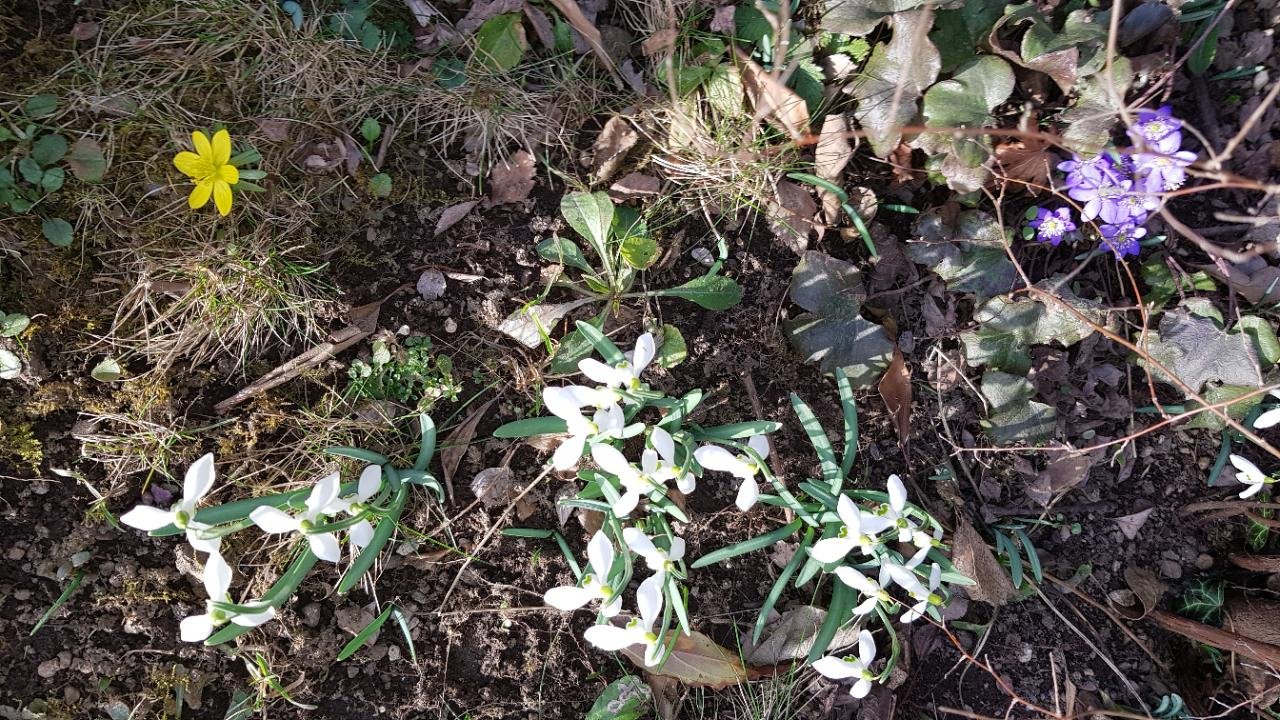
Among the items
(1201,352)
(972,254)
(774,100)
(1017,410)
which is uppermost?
(774,100)

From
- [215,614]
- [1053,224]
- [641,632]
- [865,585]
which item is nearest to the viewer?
[215,614]

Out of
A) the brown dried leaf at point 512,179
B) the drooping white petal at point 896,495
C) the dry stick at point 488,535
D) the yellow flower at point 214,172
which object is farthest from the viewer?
the brown dried leaf at point 512,179

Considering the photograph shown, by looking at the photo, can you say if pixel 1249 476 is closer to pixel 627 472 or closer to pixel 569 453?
pixel 627 472

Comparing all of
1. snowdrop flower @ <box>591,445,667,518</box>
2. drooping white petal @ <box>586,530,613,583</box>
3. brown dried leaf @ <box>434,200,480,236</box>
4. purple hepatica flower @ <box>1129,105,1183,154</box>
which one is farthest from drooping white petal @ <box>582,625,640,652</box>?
purple hepatica flower @ <box>1129,105,1183,154</box>

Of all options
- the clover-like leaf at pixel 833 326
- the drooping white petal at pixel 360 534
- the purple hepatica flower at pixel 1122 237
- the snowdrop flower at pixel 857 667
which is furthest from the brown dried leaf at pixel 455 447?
the purple hepatica flower at pixel 1122 237

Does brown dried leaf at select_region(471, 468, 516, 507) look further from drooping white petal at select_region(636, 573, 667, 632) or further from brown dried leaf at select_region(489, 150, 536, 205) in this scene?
brown dried leaf at select_region(489, 150, 536, 205)

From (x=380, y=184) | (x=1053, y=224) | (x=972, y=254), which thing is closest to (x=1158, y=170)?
(x=1053, y=224)

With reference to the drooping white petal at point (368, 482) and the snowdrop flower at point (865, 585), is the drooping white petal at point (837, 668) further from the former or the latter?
the drooping white petal at point (368, 482)
